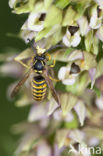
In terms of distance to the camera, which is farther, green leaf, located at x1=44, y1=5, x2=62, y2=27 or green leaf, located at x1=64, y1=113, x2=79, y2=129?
green leaf, located at x1=64, y1=113, x2=79, y2=129

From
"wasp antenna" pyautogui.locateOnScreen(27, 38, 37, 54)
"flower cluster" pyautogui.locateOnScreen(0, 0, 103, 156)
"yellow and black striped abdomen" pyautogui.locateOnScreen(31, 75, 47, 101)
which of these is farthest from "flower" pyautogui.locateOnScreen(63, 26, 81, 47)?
"yellow and black striped abdomen" pyautogui.locateOnScreen(31, 75, 47, 101)

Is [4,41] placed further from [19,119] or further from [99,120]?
[99,120]

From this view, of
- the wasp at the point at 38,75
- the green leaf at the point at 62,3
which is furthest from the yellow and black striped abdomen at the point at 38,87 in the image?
the green leaf at the point at 62,3

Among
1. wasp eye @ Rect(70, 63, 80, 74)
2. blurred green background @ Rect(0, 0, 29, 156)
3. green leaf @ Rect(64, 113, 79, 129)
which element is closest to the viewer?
wasp eye @ Rect(70, 63, 80, 74)

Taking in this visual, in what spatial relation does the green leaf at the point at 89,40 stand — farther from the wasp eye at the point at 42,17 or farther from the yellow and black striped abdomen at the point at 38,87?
the yellow and black striped abdomen at the point at 38,87

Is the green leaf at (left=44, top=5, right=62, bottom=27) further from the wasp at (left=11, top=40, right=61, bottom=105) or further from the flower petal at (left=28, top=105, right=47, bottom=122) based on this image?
the flower petal at (left=28, top=105, right=47, bottom=122)

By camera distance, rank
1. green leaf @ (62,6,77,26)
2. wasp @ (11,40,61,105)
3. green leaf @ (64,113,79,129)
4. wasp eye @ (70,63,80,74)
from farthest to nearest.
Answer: green leaf @ (64,113,79,129) < wasp @ (11,40,61,105) < wasp eye @ (70,63,80,74) < green leaf @ (62,6,77,26)

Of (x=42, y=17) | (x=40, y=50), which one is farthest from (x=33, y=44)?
(x=42, y=17)
